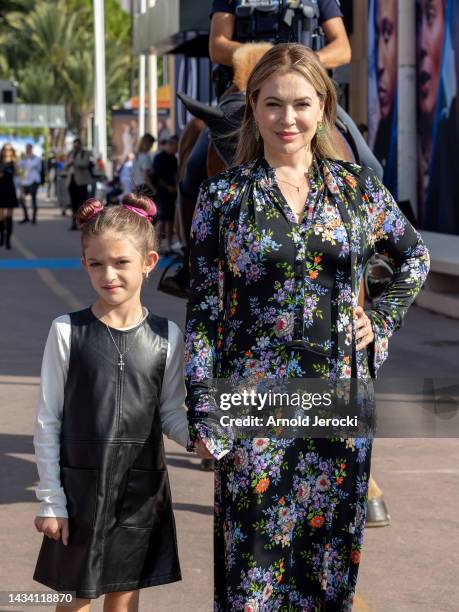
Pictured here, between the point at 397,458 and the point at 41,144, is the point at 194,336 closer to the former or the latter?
the point at 397,458

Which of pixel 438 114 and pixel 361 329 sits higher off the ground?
→ pixel 361 329

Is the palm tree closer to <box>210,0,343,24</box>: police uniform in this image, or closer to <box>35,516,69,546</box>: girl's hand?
<box>210,0,343,24</box>: police uniform

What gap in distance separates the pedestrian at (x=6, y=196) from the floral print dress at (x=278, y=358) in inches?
868

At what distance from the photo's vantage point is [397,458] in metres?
7.69

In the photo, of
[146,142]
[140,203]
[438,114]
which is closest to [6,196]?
[146,142]

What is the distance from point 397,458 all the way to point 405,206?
3.58 meters

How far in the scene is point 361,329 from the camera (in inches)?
149

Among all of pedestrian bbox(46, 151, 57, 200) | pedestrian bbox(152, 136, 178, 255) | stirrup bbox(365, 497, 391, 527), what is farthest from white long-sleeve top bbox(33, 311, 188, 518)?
pedestrian bbox(46, 151, 57, 200)

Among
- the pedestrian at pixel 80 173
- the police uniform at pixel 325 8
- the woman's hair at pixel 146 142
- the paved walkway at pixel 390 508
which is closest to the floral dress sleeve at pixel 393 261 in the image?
the paved walkway at pixel 390 508

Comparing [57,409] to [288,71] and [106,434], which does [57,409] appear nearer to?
[106,434]

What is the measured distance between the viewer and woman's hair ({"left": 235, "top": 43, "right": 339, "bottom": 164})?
149 inches

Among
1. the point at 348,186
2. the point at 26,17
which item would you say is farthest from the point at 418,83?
the point at 26,17

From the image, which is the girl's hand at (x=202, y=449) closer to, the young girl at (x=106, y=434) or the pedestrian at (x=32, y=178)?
the young girl at (x=106, y=434)

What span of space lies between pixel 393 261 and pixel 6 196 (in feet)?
72.7
